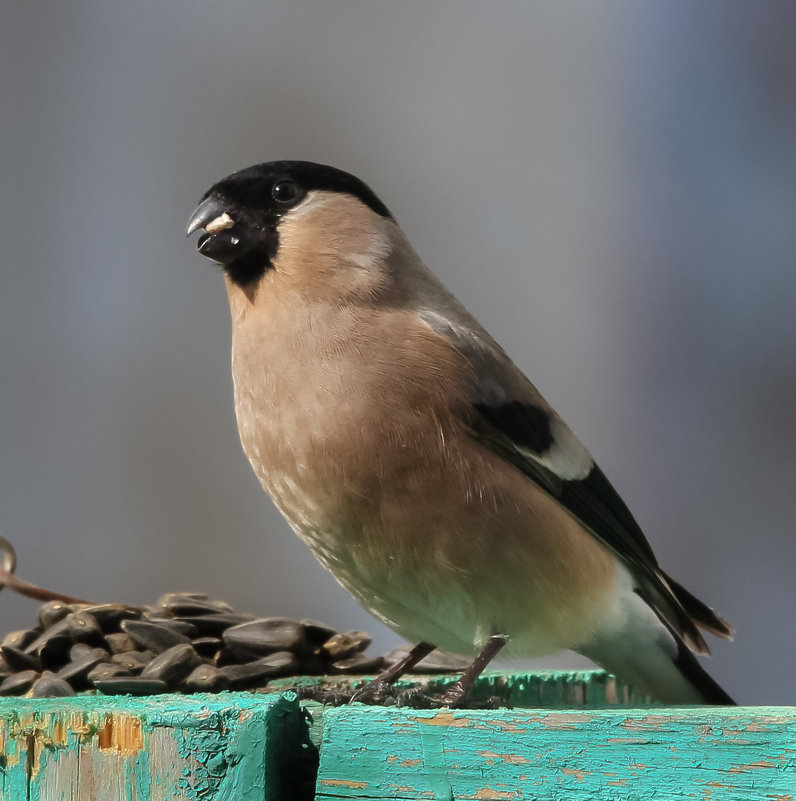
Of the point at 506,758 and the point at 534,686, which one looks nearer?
the point at 506,758

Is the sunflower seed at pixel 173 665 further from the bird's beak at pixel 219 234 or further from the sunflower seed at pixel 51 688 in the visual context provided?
the bird's beak at pixel 219 234

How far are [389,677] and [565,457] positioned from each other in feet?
1.96

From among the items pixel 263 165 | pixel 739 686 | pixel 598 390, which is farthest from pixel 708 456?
pixel 263 165

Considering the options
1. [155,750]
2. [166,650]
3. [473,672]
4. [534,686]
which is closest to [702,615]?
[534,686]

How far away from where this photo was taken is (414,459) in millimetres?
2145

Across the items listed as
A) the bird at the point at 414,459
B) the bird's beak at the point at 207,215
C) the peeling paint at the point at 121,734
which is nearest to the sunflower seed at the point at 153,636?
the bird at the point at 414,459

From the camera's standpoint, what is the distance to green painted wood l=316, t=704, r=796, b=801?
1.43 metres

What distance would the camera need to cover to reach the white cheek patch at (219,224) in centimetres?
254

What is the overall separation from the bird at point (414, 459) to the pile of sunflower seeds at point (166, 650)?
225 mm

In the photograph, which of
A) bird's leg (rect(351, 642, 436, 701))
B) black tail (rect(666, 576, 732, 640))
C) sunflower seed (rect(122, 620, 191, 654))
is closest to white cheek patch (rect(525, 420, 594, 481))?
black tail (rect(666, 576, 732, 640))

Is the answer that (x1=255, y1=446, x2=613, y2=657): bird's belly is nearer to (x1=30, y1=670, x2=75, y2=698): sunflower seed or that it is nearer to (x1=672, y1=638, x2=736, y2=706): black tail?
(x1=672, y1=638, x2=736, y2=706): black tail

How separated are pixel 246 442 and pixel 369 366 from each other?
12.4 inches

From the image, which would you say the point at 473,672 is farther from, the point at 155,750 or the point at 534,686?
the point at 155,750

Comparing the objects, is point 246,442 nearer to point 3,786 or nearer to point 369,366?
point 369,366
